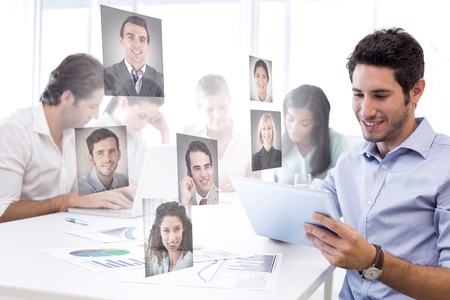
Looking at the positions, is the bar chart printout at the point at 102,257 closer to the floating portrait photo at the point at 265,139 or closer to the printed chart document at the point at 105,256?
the printed chart document at the point at 105,256

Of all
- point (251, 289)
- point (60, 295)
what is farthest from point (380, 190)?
point (60, 295)

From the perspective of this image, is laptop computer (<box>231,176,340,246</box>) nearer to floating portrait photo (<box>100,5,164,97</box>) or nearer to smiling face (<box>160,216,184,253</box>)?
smiling face (<box>160,216,184,253</box>)

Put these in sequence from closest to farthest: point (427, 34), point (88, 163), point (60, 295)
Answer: point (60, 295) < point (88, 163) < point (427, 34)

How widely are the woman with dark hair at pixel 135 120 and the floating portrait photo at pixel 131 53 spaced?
61 cm

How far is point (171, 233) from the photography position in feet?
3.93

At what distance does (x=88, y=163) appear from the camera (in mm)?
1610

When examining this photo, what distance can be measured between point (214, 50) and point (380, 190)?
9.04 feet

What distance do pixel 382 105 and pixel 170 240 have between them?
2.10ft

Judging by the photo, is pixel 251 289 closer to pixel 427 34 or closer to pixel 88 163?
pixel 88 163

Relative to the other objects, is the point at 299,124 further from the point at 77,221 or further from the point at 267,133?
the point at 77,221

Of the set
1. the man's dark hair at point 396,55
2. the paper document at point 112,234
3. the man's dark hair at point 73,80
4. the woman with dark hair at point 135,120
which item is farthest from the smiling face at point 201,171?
the man's dark hair at point 73,80

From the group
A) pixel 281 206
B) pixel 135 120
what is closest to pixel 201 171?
pixel 281 206

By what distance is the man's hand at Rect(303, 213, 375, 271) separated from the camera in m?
1.16

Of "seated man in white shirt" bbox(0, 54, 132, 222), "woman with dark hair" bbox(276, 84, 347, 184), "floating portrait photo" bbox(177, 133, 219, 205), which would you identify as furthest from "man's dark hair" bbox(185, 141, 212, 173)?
"woman with dark hair" bbox(276, 84, 347, 184)
